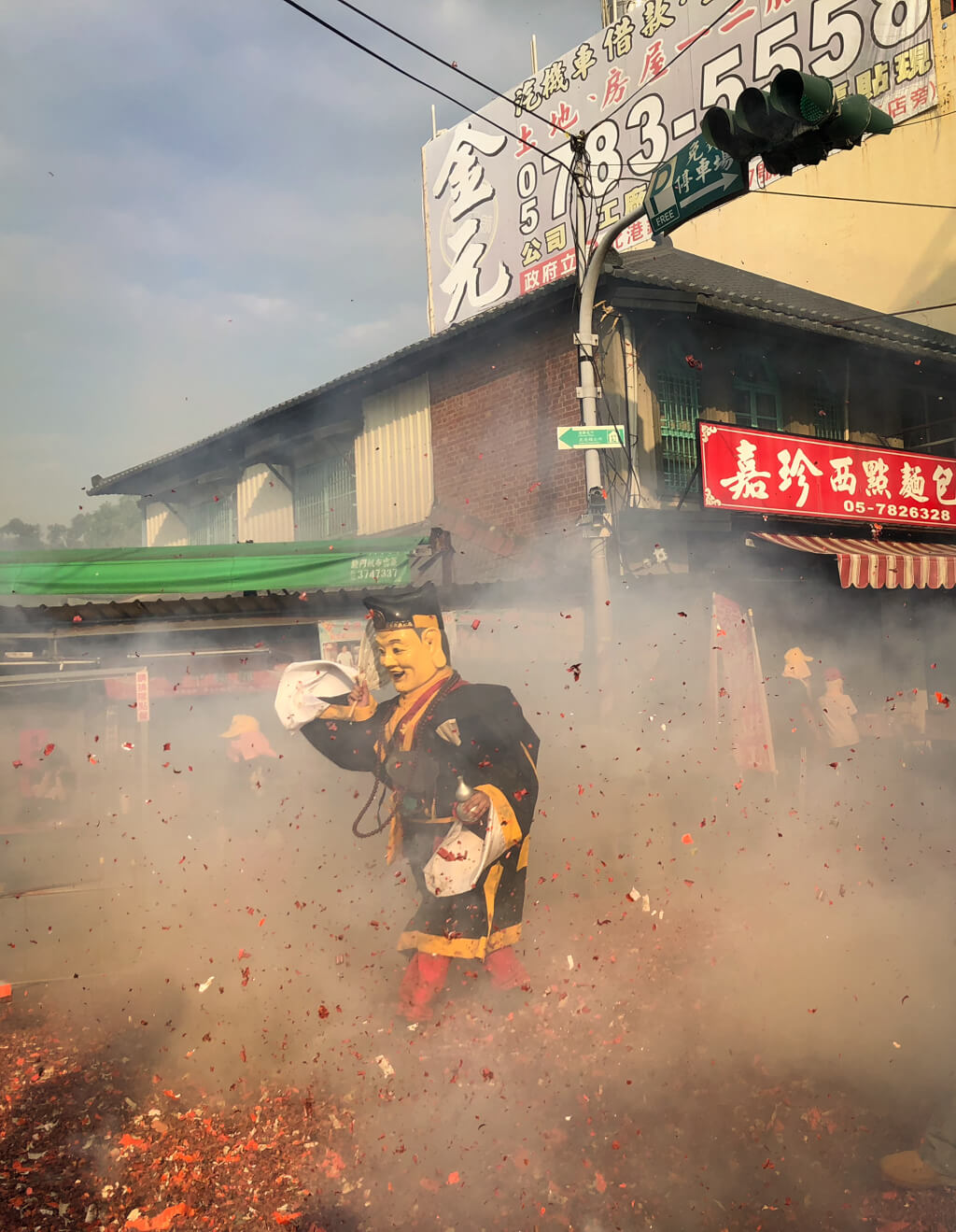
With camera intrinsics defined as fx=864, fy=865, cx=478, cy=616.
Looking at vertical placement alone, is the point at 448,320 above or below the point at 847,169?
below

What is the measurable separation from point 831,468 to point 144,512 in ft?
43.9

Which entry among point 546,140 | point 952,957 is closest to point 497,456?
point 952,957

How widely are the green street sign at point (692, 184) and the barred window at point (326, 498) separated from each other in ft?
25.1

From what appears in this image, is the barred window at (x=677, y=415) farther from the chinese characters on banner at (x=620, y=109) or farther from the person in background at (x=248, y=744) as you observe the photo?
the person in background at (x=248, y=744)

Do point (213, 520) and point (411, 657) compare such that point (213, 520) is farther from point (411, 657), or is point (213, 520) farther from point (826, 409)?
point (411, 657)

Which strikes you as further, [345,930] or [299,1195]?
[345,930]

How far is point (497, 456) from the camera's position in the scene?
10.9 metres

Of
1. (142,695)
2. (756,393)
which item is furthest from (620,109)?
(142,695)

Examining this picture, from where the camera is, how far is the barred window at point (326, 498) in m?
13.1

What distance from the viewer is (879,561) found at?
985cm

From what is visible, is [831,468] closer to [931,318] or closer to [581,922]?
[581,922]

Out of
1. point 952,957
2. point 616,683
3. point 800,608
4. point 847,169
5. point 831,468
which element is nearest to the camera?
point 952,957

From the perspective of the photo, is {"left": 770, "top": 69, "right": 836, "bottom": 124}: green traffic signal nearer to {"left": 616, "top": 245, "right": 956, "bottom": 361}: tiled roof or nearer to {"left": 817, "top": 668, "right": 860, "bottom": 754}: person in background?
{"left": 616, "top": 245, "right": 956, "bottom": 361}: tiled roof

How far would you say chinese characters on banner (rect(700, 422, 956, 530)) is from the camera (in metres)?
9.30
